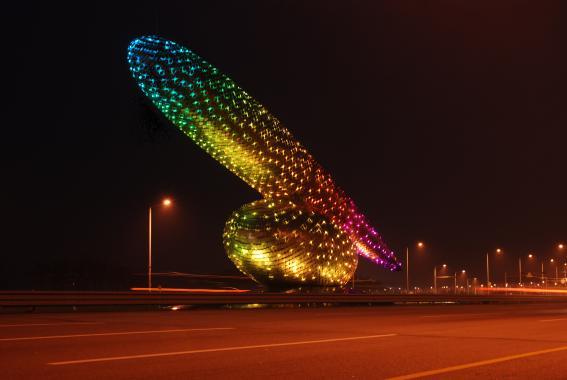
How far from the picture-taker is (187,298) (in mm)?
26531

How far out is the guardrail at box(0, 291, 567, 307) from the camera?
22422 millimetres

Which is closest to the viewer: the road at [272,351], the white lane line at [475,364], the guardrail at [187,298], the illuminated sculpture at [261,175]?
the white lane line at [475,364]

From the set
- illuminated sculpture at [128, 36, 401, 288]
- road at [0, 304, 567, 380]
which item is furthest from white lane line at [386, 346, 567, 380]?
illuminated sculpture at [128, 36, 401, 288]

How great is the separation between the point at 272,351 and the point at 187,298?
52.4ft

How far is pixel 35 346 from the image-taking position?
11.4 m

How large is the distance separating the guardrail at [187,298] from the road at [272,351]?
561 cm

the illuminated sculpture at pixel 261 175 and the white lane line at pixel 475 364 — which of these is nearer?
the white lane line at pixel 475 364

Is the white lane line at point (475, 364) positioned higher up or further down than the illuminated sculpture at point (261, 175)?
further down

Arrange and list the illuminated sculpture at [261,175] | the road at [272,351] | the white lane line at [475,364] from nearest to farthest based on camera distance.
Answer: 1. the white lane line at [475,364]
2. the road at [272,351]
3. the illuminated sculpture at [261,175]

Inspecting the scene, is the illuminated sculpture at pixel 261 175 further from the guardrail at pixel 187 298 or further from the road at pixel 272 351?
the road at pixel 272 351

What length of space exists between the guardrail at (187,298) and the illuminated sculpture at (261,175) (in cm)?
773

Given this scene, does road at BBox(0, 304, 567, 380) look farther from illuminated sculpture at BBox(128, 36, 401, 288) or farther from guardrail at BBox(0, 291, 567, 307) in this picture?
illuminated sculpture at BBox(128, 36, 401, 288)

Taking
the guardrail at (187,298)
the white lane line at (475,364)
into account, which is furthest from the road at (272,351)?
the guardrail at (187,298)

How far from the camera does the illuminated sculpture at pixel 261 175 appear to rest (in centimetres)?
3609
